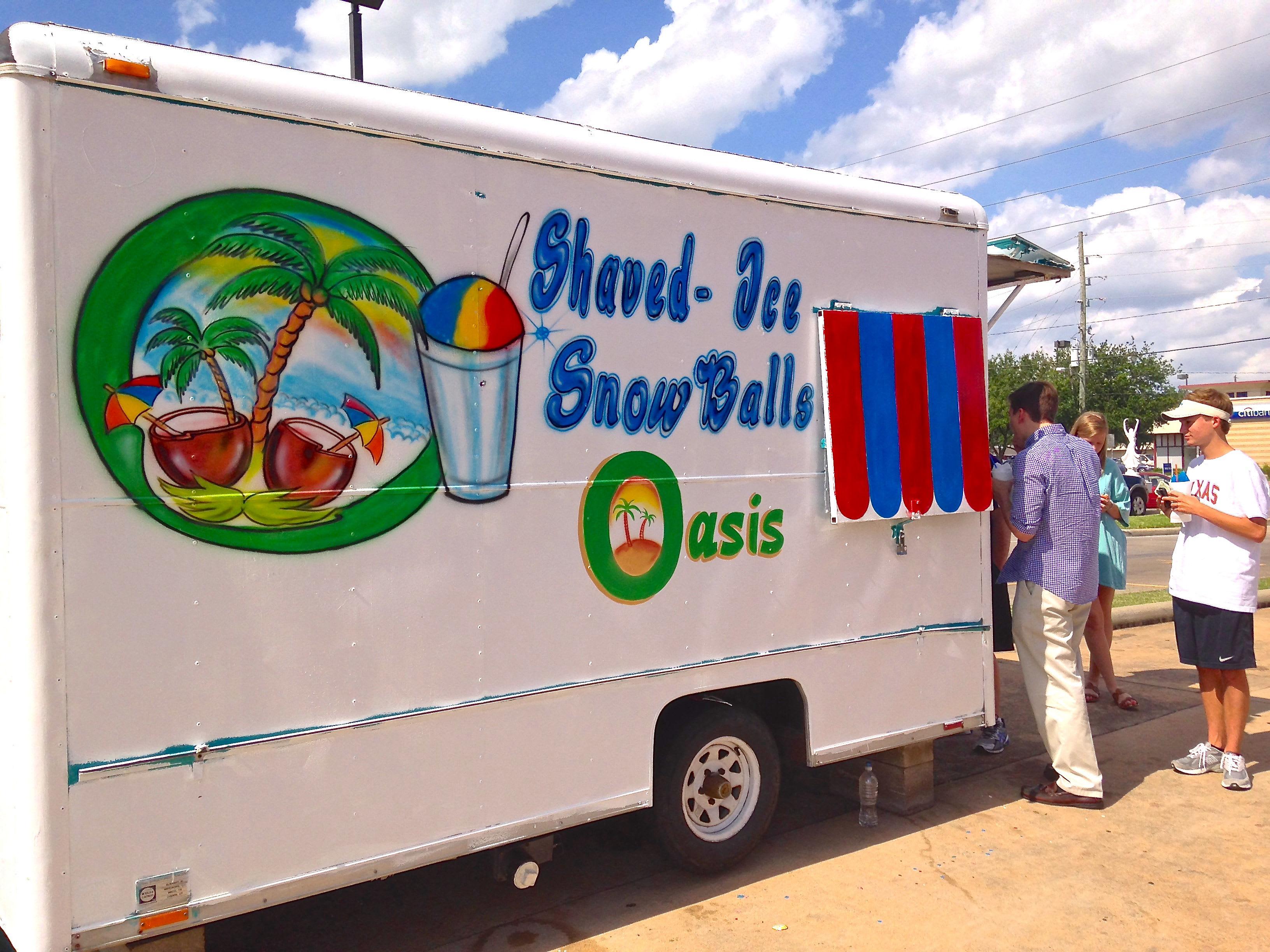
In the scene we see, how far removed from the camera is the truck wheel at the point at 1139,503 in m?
25.9

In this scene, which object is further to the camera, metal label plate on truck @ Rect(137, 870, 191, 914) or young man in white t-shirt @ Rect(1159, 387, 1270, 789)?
young man in white t-shirt @ Rect(1159, 387, 1270, 789)

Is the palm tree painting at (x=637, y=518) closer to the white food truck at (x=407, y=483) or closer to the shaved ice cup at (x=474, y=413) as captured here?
the white food truck at (x=407, y=483)

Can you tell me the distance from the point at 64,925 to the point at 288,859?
64 centimetres

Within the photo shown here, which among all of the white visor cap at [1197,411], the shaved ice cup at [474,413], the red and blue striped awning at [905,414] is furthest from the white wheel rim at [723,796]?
the white visor cap at [1197,411]

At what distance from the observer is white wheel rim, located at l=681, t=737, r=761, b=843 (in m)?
4.35

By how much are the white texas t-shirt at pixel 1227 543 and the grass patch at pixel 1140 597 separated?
191 inches

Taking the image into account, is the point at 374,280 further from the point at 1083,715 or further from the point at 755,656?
the point at 1083,715

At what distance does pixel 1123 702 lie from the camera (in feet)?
22.9

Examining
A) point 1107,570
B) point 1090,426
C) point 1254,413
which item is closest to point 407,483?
point 1090,426

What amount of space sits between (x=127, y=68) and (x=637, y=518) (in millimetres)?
2304

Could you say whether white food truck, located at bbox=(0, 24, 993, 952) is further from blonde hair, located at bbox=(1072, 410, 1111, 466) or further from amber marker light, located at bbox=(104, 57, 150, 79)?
blonde hair, located at bbox=(1072, 410, 1111, 466)

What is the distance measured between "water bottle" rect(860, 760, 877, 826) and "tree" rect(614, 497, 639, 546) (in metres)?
1.98

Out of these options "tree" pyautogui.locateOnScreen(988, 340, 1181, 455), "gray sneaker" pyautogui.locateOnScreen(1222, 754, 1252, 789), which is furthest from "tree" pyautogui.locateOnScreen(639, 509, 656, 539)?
"tree" pyautogui.locateOnScreen(988, 340, 1181, 455)

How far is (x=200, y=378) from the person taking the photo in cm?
306
